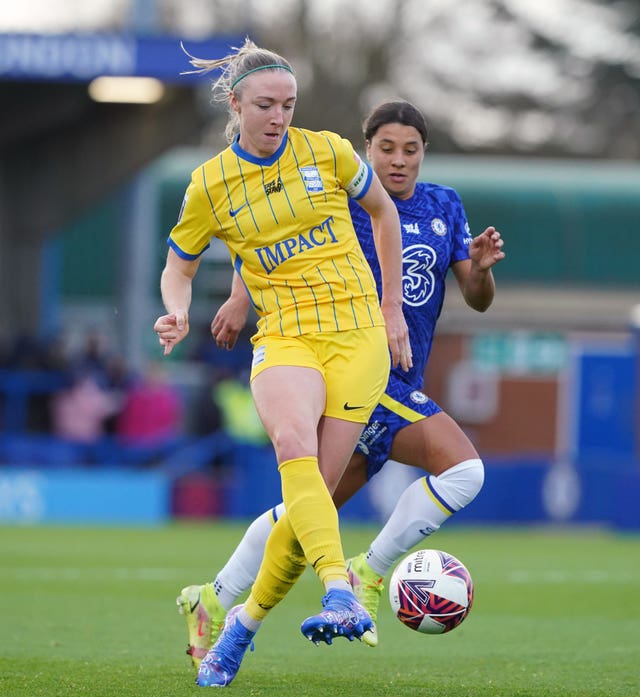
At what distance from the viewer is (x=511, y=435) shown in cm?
2608

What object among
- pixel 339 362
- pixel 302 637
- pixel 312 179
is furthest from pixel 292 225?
pixel 302 637

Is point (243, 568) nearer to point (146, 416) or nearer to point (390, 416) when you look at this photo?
point (390, 416)

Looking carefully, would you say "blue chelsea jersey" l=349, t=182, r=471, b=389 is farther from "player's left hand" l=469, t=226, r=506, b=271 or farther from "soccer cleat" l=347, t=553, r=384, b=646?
"soccer cleat" l=347, t=553, r=384, b=646

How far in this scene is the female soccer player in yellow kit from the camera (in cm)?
534

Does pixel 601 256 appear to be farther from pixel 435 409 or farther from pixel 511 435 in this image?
pixel 435 409

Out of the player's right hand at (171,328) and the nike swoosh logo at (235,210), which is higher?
the nike swoosh logo at (235,210)

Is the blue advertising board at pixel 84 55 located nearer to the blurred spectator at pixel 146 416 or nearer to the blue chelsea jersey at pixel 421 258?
the blurred spectator at pixel 146 416

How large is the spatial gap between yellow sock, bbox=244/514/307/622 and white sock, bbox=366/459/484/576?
92 centimetres

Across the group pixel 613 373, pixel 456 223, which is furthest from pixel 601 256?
pixel 456 223

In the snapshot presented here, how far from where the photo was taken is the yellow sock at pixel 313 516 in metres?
5.14

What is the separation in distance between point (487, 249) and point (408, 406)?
76 cm

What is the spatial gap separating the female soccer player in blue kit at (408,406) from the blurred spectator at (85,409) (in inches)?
487

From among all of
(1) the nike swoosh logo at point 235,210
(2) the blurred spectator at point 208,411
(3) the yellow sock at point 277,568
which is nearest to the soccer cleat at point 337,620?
(3) the yellow sock at point 277,568

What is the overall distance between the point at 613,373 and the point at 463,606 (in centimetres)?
1666
